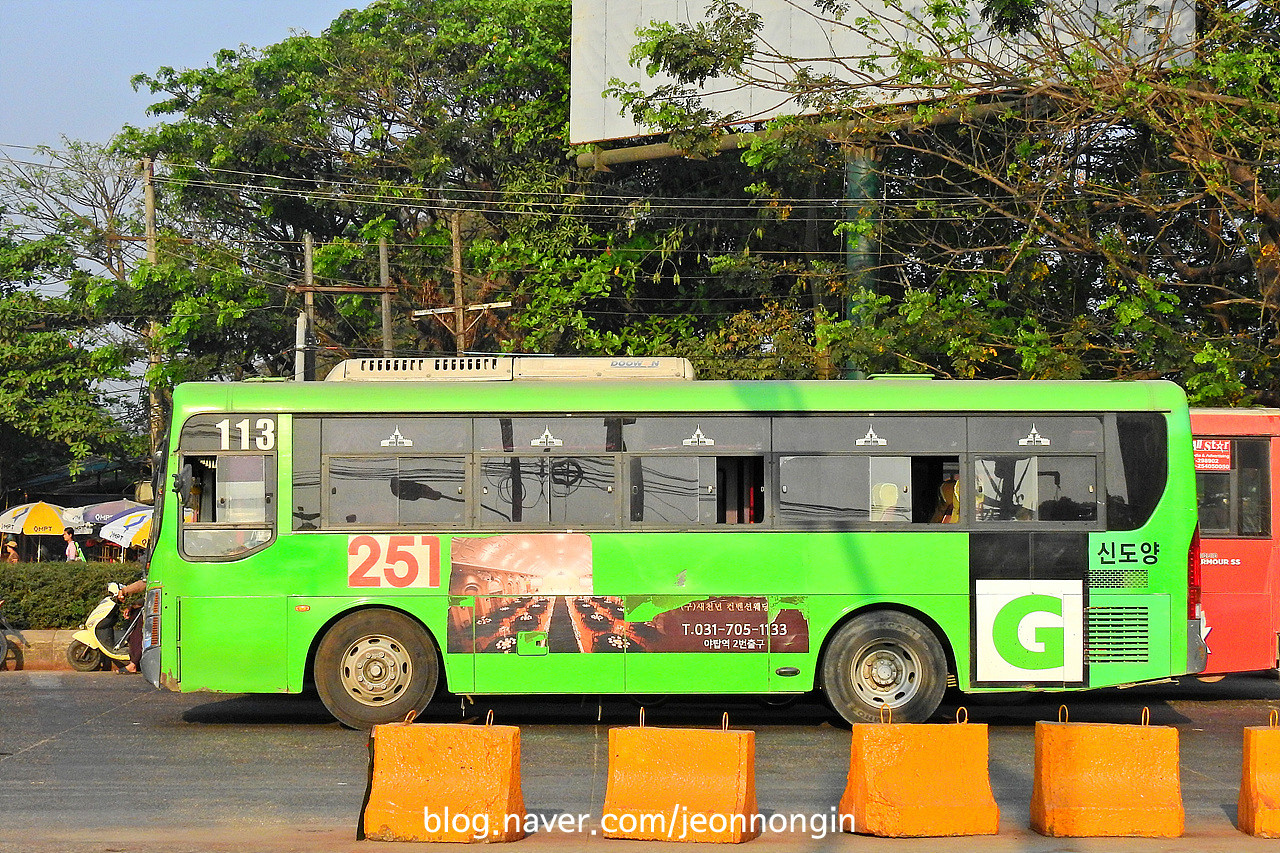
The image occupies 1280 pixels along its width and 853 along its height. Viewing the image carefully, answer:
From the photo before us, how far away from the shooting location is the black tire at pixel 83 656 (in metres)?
15.5

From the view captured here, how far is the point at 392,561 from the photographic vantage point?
11.1 meters

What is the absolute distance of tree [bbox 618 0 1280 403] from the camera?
1673cm

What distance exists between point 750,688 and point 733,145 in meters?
15.6

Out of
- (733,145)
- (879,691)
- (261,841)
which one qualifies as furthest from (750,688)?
(733,145)

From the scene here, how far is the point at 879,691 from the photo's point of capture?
11.2 m

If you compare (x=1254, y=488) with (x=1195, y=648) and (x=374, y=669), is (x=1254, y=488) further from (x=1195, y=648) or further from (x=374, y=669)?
(x=374, y=669)

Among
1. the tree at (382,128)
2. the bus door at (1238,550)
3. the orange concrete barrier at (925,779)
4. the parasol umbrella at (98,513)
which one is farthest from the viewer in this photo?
the tree at (382,128)

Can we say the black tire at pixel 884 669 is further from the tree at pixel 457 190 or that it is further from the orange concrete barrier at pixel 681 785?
the tree at pixel 457 190

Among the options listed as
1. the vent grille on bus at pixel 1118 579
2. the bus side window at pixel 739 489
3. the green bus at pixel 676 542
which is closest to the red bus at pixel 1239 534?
the green bus at pixel 676 542

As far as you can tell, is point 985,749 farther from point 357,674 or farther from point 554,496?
point 357,674

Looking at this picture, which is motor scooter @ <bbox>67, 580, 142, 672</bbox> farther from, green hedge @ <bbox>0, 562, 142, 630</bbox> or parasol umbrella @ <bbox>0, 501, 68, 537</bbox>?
parasol umbrella @ <bbox>0, 501, 68, 537</bbox>

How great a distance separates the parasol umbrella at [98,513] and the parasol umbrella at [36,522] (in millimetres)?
568

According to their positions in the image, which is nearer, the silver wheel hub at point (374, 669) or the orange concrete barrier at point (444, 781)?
the orange concrete barrier at point (444, 781)

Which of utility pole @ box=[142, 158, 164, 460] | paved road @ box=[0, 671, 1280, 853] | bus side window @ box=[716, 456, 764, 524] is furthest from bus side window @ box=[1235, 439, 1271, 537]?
utility pole @ box=[142, 158, 164, 460]
